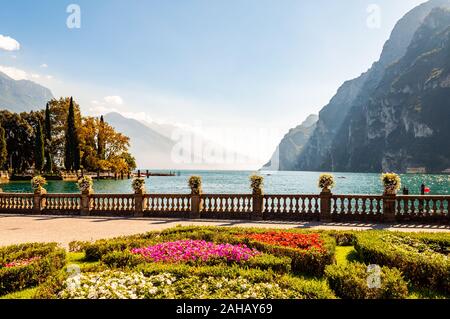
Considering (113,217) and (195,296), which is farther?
(113,217)

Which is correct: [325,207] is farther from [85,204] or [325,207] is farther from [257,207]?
[85,204]

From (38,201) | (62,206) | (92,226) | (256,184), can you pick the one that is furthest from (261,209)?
(38,201)

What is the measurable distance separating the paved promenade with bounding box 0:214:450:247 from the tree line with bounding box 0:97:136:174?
61034 mm

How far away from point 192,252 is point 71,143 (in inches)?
2973

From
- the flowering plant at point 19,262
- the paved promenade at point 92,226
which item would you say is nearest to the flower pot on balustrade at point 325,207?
the paved promenade at point 92,226

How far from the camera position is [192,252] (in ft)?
29.6

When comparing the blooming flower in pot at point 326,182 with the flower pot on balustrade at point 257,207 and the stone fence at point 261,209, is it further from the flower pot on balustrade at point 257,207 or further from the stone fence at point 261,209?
the flower pot on balustrade at point 257,207

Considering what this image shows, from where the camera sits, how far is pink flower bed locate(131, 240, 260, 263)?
8.62m

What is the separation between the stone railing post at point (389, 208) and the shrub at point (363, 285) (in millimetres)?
11531

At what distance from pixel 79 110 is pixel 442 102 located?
18130cm

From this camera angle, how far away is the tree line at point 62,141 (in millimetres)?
77375
